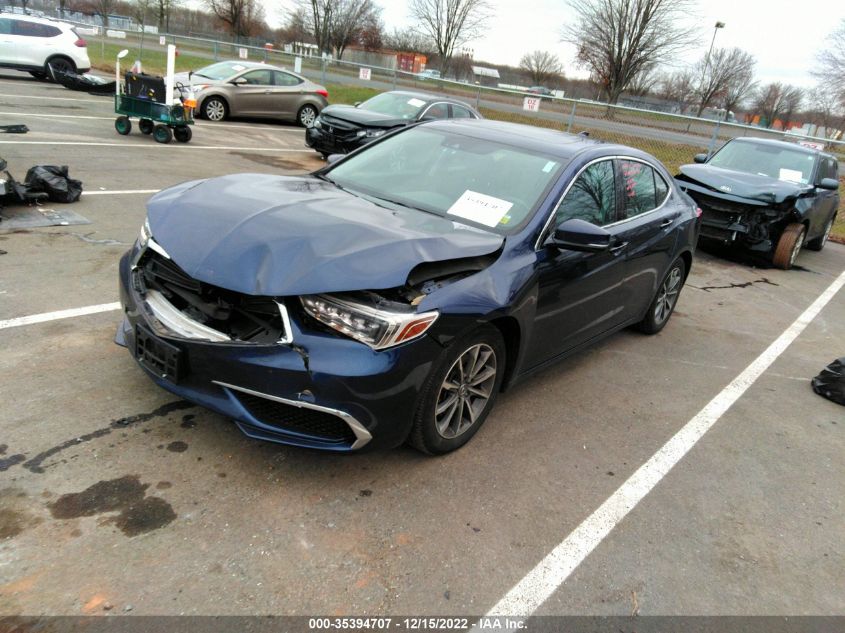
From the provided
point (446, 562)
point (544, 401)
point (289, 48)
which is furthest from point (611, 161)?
point (289, 48)

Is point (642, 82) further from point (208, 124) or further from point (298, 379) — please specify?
point (298, 379)

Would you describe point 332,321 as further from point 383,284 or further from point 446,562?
point 446,562

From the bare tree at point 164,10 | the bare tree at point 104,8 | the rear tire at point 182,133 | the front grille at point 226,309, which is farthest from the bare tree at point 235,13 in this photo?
the front grille at point 226,309

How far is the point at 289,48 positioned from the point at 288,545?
6102 centimetres

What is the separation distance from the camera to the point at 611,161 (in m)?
4.45

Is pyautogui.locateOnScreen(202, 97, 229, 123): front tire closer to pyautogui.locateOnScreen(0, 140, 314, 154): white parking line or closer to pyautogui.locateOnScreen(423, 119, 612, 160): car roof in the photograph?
pyautogui.locateOnScreen(0, 140, 314, 154): white parking line

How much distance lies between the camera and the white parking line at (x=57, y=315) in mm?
4105

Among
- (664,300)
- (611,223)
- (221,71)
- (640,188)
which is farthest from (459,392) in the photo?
(221,71)

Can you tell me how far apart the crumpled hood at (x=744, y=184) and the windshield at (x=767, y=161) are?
0.91 feet

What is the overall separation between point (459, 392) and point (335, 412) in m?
0.80

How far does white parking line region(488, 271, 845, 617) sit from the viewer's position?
2582 millimetres

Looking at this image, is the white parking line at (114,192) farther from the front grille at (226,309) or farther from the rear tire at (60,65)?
the rear tire at (60,65)

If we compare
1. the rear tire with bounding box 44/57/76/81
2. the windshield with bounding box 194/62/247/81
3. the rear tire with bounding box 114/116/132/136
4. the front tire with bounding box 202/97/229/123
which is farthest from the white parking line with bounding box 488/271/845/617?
the rear tire with bounding box 44/57/76/81

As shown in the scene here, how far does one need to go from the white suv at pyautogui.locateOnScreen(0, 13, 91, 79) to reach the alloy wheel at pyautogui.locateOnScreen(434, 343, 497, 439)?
19.7m
